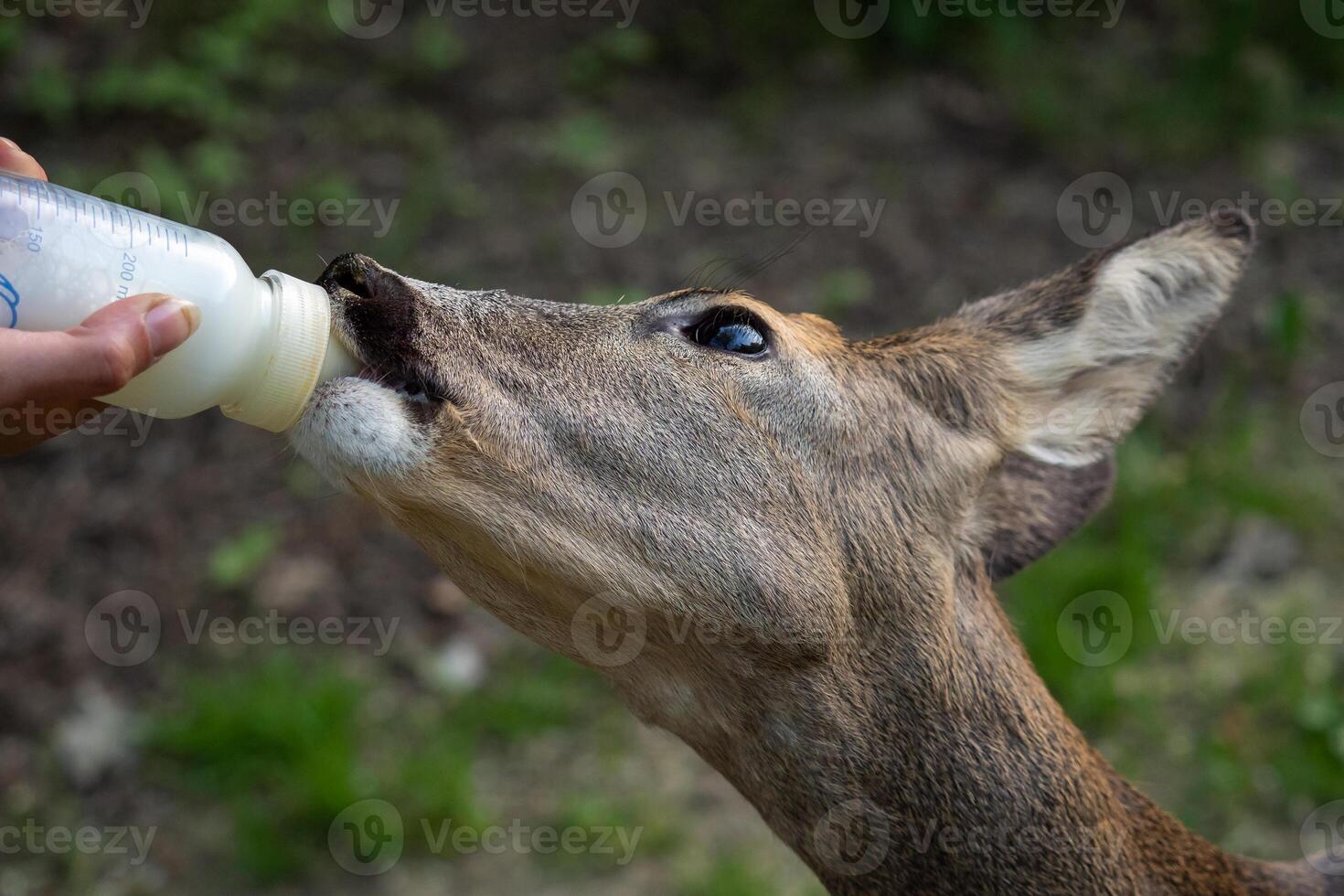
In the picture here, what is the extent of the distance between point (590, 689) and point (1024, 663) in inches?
114

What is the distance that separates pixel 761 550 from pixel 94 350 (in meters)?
1.32

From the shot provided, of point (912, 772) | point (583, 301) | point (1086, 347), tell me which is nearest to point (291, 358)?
point (912, 772)

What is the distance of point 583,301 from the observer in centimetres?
680

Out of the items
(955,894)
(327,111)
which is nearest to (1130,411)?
(955,894)

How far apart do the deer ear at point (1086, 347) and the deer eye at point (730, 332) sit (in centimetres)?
65

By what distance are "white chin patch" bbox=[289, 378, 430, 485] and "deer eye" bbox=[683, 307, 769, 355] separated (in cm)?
74

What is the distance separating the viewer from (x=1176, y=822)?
10.6 ft

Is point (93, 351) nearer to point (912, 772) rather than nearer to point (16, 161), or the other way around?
point (16, 161)

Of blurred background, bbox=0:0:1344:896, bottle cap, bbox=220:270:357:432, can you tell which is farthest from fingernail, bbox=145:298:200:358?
blurred background, bbox=0:0:1344:896

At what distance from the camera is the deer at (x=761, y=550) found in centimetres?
266

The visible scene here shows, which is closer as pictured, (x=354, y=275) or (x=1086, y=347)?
(x=354, y=275)

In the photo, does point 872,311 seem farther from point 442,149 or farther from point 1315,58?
point 1315,58

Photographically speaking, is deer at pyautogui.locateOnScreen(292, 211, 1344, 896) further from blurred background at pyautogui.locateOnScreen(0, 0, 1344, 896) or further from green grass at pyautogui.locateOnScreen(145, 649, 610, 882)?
green grass at pyautogui.locateOnScreen(145, 649, 610, 882)

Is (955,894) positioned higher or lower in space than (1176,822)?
lower
